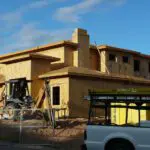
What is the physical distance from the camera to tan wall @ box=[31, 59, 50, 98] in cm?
3208

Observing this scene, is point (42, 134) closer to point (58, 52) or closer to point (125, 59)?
point (58, 52)

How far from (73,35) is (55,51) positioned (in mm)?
2345

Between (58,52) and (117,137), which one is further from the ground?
(58,52)

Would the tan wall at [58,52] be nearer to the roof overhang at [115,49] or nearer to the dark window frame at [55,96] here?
the roof overhang at [115,49]

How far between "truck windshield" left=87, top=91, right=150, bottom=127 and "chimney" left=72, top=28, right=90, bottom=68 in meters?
23.7

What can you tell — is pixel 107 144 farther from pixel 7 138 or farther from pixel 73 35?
pixel 73 35

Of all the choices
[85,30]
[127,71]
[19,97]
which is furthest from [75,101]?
[127,71]

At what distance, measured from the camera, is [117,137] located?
39.9 feet

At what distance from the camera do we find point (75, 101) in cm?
3003

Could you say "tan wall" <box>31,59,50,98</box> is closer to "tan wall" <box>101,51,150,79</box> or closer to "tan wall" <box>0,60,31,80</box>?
"tan wall" <box>0,60,31,80</box>

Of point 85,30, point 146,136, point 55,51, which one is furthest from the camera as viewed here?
point 85,30

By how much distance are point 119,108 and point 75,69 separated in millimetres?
18356

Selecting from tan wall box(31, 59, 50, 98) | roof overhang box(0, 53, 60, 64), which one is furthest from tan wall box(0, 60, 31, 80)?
tan wall box(31, 59, 50, 98)

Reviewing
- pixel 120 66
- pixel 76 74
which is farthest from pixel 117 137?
pixel 120 66
